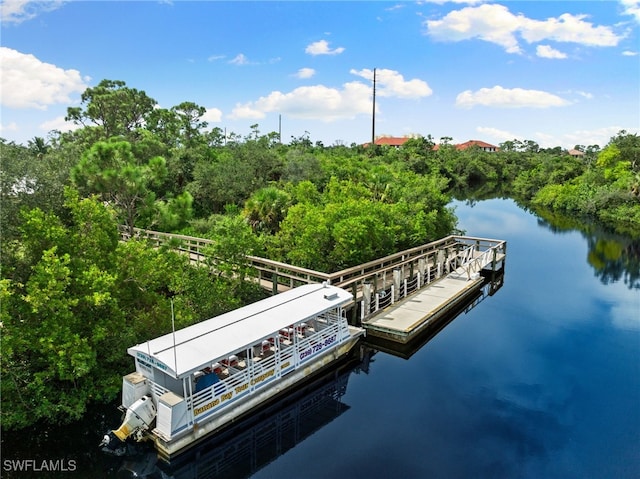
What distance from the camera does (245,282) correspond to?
53.1ft

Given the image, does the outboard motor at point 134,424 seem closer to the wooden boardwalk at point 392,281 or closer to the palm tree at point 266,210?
the wooden boardwalk at point 392,281

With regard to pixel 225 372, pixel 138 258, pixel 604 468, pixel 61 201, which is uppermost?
pixel 61 201

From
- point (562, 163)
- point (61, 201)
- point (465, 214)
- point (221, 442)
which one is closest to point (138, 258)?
point (61, 201)

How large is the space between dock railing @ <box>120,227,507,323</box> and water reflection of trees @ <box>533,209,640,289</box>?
6884 millimetres

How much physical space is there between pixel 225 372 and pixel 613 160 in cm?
5905

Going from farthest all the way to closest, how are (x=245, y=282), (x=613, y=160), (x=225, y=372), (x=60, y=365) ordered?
1. (x=613, y=160)
2. (x=245, y=282)
3. (x=225, y=372)
4. (x=60, y=365)

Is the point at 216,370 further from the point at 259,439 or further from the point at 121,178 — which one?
the point at 121,178

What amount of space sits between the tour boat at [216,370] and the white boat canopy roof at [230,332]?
22 millimetres

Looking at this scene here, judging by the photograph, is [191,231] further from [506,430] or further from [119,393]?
[506,430]

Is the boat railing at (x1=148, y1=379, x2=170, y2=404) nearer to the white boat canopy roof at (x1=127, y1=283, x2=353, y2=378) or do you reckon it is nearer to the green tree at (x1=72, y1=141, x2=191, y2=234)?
the white boat canopy roof at (x1=127, y1=283, x2=353, y2=378)

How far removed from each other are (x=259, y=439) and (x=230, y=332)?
2707 millimetres

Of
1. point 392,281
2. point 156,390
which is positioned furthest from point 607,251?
point 156,390

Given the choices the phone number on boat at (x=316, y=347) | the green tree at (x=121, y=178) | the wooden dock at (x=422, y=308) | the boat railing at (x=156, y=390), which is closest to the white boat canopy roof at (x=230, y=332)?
the boat railing at (x=156, y=390)

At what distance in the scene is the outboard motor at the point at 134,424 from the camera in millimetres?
9664
